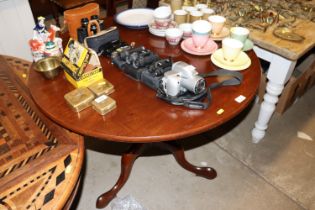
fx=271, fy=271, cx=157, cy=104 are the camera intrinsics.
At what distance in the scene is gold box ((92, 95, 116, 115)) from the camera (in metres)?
0.88

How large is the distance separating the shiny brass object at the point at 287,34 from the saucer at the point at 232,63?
1.02 feet

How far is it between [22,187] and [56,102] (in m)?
0.29

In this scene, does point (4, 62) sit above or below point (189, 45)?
below

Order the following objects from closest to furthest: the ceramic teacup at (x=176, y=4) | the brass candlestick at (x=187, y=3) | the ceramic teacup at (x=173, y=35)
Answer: the ceramic teacup at (x=173, y=35) → the ceramic teacup at (x=176, y=4) → the brass candlestick at (x=187, y=3)

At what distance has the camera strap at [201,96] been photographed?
0.89 metres

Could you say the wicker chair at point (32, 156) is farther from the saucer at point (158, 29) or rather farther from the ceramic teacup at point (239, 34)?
the ceramic teacup at point (239, 34)

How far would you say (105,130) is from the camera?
83 cm

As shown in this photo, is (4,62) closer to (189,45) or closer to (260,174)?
(189,45)

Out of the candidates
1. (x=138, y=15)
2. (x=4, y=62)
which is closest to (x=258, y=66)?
(x=138, y=15)

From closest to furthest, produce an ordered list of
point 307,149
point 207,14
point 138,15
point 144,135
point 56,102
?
point 144,135 → point 56,102 → point 207,14 → point 138,15 → point 307,149

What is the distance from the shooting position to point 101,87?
958 millimetres

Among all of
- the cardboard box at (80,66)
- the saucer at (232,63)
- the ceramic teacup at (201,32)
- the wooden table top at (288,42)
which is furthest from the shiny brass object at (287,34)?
the cardboard box at (80,66)

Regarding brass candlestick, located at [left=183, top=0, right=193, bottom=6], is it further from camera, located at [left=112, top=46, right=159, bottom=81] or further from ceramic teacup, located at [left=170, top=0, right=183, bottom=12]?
camera, located at [left=112, top=46, right=159, bottom=81]

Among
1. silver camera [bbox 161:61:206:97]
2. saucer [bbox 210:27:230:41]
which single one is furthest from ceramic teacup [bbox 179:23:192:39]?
silver camera [bbox 161:61:206:97]
